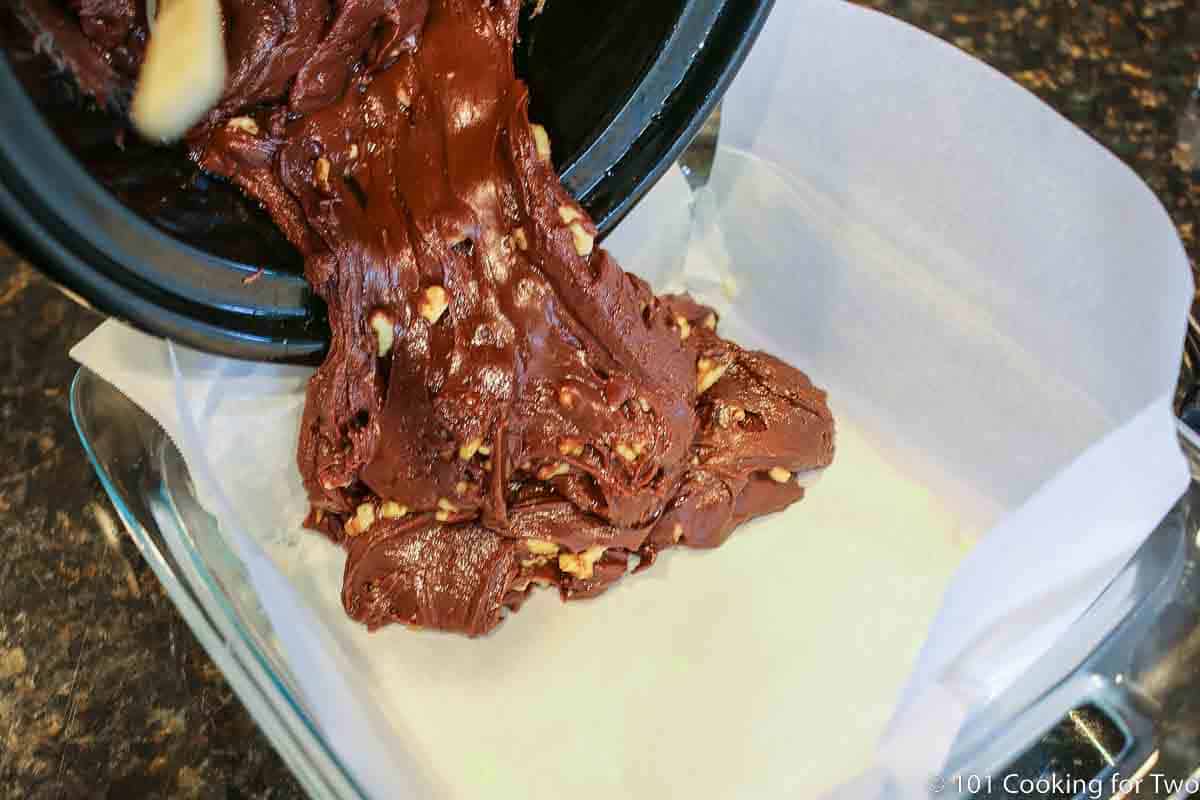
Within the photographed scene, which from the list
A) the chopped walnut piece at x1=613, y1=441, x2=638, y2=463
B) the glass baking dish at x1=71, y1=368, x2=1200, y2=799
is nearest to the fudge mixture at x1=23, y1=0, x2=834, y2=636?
the chopped walnut piece at x1=613, y1=441, x2=638, y2=463

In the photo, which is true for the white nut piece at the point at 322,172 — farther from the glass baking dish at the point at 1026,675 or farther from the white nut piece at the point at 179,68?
the glass baking dish at the point at 1026,675

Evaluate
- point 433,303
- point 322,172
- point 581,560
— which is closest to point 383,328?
point 433,303

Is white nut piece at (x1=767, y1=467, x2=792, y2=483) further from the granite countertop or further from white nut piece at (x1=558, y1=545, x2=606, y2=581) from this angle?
the granite countertop

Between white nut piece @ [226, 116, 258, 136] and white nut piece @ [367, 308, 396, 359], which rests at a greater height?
white nut piece @ [226, 116, 258, 136]

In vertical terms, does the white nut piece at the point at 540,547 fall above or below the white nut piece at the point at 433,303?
below

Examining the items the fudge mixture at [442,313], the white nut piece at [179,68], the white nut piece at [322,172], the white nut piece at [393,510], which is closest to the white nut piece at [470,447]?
the fudge mixture at [442,313]

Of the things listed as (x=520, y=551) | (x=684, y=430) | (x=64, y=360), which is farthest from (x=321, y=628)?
(x=64, y=360)

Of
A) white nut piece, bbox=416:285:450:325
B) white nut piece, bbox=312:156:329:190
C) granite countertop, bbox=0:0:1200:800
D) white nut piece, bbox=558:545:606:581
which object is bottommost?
granite countertop, bbox=0:0:1200:800
